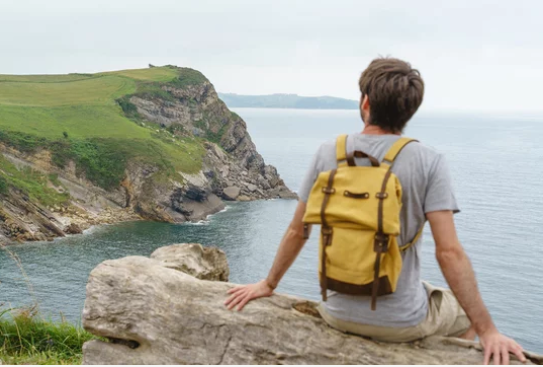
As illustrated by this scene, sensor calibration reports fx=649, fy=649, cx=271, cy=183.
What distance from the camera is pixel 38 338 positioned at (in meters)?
8.49

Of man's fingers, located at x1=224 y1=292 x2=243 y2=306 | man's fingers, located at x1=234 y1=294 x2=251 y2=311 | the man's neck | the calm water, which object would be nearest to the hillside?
the calm water

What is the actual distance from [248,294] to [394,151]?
7.35 feet

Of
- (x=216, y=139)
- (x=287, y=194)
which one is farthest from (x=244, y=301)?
(x=216, y=139)

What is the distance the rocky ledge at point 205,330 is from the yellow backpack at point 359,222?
95 centimetres

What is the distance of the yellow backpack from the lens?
15.0 feet

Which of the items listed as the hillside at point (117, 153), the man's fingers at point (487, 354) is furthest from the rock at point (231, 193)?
the man's fingers at point (487, 354)

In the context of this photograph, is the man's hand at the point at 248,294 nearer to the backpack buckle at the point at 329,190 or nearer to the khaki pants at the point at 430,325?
the khaki pants at the point at 430,325

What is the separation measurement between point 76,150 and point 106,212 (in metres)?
16.2

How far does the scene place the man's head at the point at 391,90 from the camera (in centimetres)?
461

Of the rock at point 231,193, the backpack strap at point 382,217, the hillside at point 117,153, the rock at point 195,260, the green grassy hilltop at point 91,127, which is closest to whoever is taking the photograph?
the backpack strap at point 382,217

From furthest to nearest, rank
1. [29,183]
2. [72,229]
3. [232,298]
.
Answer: [29,183]
[72,229]
[232,298]

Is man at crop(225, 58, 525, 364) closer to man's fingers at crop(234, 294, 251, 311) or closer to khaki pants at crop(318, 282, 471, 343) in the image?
khaki pants at crop(318, 282, 471, 343)

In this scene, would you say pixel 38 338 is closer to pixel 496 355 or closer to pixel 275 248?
pixel 496 355

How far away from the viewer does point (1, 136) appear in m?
97.6
